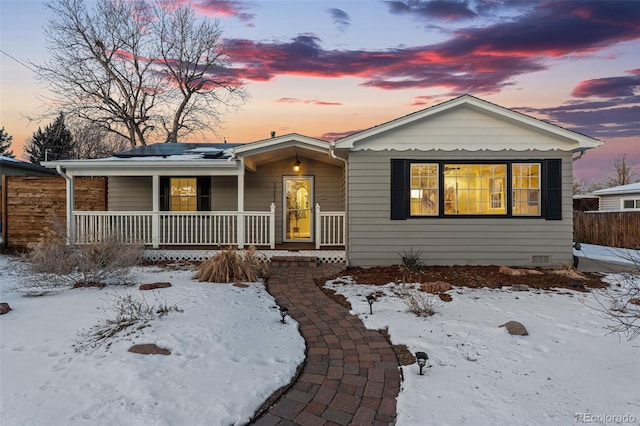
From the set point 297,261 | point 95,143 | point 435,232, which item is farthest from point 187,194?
point 95,143

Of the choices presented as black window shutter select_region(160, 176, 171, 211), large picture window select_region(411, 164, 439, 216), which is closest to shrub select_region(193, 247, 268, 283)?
large picture window select_region(411, 164, 439, 216)

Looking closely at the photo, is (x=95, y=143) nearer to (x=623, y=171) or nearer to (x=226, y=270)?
(x=226, y=270)

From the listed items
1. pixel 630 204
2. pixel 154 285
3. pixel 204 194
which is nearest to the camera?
pixel 154 285

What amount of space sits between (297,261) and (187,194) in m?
4.77

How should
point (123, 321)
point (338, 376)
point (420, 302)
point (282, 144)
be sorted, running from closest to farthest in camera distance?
1. point (338, 376)
2. point (123, 321)
3. point (420, 302)
4. point (282, 144)

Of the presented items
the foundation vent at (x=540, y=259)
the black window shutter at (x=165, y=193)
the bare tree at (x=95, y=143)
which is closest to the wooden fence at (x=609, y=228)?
the foundation vent at (x=540, y=259)

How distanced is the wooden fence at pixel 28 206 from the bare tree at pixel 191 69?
1047cm

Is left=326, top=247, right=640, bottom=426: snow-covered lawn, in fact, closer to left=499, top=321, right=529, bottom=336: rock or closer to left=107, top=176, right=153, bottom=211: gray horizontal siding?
left=499, top=321, right=529, bottom=336: rock

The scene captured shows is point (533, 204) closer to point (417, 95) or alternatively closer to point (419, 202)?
point (419, 202)

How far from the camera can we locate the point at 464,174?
7504 mm

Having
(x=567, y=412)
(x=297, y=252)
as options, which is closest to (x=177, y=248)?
(x=297, y=252)

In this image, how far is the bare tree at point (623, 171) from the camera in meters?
30.2

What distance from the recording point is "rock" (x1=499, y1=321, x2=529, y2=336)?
3.71m

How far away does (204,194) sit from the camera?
10227mm
